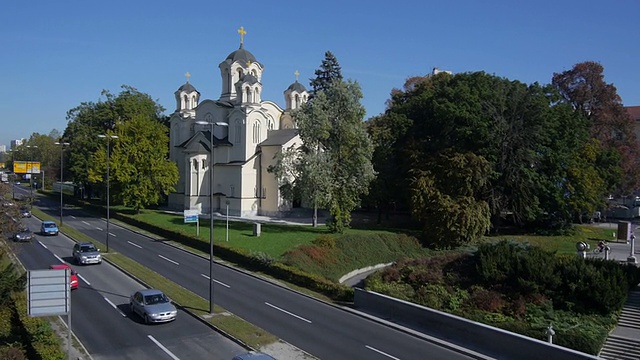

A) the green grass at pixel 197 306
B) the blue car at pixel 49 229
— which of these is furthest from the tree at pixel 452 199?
the blue car at pixel 49 229

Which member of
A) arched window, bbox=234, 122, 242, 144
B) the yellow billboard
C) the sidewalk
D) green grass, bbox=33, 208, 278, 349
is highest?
arched window, bbox=234, 122, 242, 144

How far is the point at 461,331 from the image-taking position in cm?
2345

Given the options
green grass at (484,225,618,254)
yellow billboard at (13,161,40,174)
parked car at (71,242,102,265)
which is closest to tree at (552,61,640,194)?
green grass at (484,225,618,254)

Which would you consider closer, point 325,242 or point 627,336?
point 627,336

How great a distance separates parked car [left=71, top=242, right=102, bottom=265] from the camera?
3547cm

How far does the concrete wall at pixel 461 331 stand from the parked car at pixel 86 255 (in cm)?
1911

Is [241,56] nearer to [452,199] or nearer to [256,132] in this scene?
[256,132]

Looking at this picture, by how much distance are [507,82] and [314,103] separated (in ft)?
73.1

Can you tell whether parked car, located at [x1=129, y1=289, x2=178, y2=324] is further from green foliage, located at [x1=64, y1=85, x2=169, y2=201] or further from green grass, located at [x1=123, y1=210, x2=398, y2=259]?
green foliage, located at [x1=64, y1=85, x2=169, y2=201]

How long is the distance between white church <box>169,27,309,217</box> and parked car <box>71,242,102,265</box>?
21.8 m

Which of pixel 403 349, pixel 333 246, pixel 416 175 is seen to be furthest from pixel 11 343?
pixel 416 175

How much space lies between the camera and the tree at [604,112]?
65.2 metres

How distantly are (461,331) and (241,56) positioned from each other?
168ft

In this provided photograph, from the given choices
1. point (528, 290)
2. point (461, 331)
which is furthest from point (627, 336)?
point (461, 331)
